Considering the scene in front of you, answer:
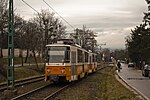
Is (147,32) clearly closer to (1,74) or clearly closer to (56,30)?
(56,30)

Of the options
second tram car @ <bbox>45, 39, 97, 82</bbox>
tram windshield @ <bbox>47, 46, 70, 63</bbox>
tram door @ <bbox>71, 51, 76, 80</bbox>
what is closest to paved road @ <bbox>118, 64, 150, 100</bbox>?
tram door @ <bbox>71, 51, 76, 80</bbox>

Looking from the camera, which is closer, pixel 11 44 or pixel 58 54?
pixel 11 44

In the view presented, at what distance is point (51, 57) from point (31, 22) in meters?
33.3

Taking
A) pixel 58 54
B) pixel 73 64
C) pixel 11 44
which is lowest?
pixel 73 64

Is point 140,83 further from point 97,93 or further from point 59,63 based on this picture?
point 97,93

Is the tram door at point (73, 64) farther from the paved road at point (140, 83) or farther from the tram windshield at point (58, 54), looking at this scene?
the paved road at point (140, 83)

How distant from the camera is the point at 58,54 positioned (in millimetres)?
25234

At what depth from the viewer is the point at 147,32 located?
2304 inches

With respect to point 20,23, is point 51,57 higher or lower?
lower

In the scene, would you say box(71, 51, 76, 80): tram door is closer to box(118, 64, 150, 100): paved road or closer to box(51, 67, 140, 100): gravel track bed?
box(51, 67, 140, 100): gravel track bed

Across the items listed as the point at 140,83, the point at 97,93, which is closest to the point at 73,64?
the point at 140,83

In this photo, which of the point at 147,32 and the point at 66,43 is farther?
the point at 147,32

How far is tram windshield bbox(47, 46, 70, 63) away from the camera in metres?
25.1

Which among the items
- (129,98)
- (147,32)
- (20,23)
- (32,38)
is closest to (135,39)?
(147,32)
